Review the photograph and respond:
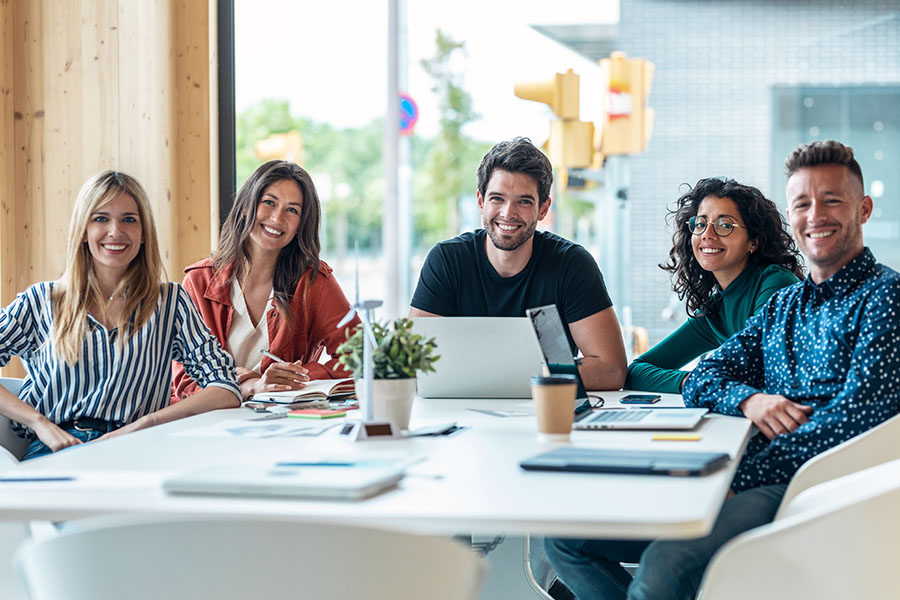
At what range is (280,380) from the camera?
270cm

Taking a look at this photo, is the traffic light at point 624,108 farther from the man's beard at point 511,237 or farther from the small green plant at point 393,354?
the small green plant at point 393,354

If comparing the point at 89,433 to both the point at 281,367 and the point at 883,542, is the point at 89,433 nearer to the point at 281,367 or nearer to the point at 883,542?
the point at 281,367

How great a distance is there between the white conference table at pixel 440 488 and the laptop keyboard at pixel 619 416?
3.0 inches

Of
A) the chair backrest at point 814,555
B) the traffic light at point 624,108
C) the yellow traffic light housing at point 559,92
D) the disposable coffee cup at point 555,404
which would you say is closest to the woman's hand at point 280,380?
the disposable coffee cup at point 555,404

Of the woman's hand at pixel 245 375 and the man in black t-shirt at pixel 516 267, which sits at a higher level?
the man in black t-shirt at pixel 516 267

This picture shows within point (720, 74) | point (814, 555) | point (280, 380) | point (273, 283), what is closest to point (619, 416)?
point (814, 555)

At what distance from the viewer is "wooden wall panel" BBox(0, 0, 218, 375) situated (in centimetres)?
353

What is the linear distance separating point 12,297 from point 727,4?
4.62 meters

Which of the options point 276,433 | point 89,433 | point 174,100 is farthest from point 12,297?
point 276,433

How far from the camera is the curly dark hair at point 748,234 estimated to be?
2783 millimetres

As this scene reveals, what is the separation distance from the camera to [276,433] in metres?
1.93

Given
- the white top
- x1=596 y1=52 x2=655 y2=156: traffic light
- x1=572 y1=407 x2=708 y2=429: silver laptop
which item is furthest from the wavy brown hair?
x1=596 y1=52 x2=655 y2=156: traffic light

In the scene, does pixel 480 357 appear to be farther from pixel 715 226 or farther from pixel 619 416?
pixel 715 226

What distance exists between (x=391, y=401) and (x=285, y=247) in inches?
57.7
